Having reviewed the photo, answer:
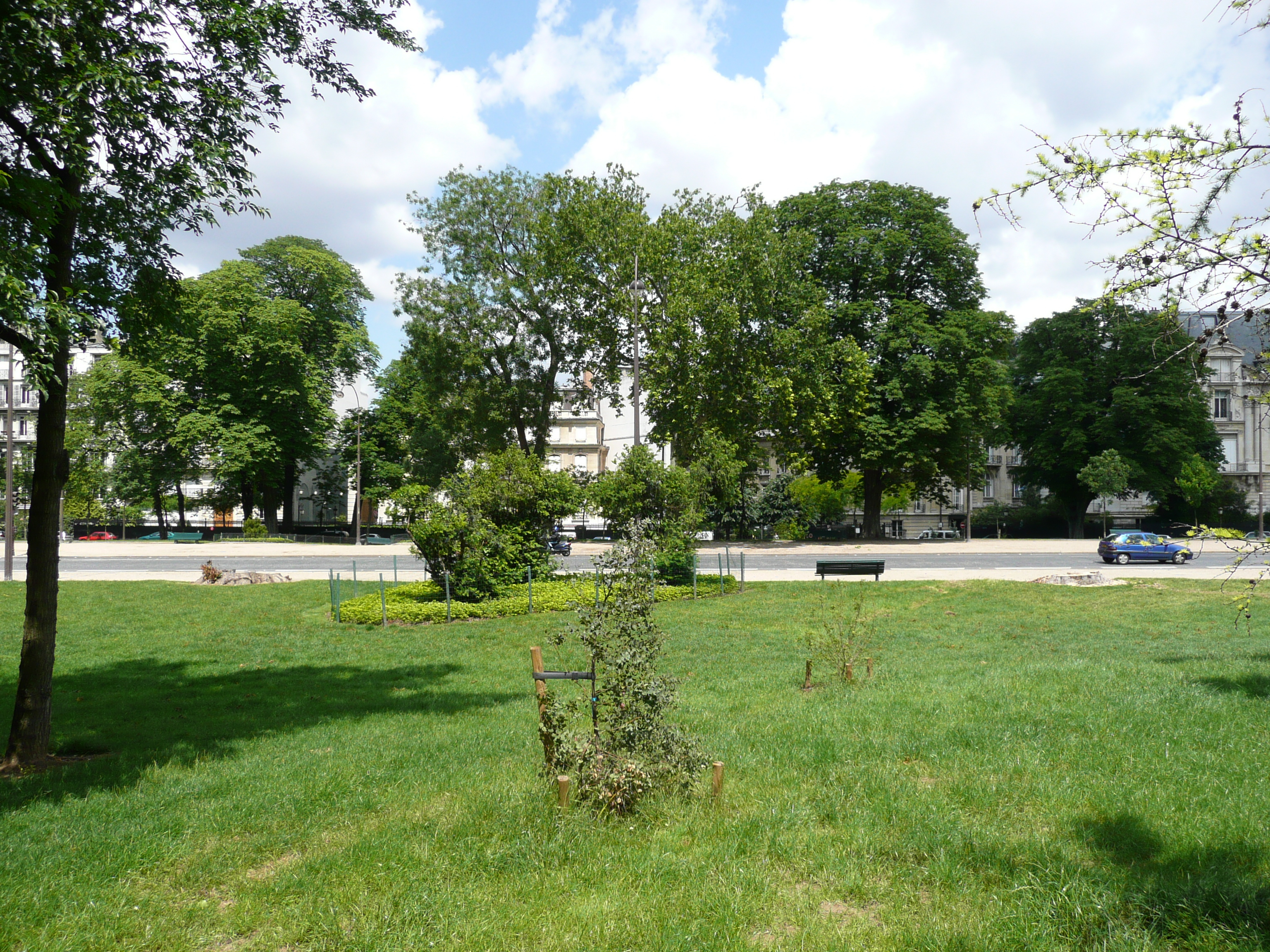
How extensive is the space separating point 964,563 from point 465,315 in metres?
23.5

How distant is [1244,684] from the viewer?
938cm

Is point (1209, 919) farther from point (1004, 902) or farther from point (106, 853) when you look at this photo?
point (106, 853)

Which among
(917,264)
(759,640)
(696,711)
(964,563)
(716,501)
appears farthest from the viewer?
(917,264)

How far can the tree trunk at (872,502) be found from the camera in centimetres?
4559

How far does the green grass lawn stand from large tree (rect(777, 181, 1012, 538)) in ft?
100

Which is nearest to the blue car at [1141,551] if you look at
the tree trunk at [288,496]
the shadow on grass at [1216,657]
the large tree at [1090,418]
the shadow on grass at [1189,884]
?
the large tree at [1090,418]

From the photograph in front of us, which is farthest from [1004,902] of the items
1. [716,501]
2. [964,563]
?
[964,563]

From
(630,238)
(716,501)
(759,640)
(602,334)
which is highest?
(630,238)

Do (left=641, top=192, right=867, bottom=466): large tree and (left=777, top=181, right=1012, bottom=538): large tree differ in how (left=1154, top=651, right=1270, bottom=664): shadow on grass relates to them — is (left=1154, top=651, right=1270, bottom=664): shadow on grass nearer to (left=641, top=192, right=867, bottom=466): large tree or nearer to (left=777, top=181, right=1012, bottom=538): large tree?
(left=641, top=192, right=867, bottom=466): large tree

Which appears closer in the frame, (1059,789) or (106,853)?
(106,853)

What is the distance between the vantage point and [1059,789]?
5809mm

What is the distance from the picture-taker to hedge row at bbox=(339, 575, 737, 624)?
18625 millimetres

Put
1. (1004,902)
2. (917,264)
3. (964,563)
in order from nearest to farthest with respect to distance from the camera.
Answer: (1004,902) → (964,563) → (917,264)

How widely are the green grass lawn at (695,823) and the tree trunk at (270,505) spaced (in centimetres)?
4382
